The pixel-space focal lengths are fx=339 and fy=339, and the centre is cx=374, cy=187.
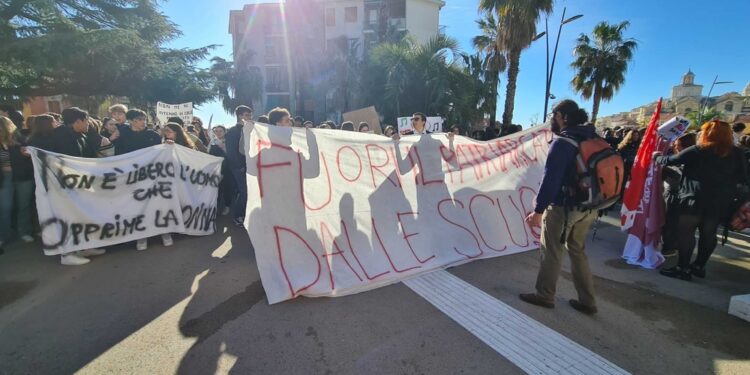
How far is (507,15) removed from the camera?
563 inches

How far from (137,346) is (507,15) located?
53.4ft

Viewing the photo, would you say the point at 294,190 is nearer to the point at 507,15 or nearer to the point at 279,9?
the point at 507,15

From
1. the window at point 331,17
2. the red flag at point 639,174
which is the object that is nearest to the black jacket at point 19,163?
the red flag at point 639,174

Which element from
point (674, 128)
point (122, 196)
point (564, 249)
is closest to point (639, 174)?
point (674, 128)

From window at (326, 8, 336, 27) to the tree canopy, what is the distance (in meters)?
12.3

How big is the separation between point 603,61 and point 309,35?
24.6m

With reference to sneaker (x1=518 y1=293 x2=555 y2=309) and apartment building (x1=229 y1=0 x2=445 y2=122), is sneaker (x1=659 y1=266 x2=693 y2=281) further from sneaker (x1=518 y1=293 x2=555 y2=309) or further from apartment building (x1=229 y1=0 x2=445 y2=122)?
apartment building (x1=229 y1=0 x2=445 y2=122)

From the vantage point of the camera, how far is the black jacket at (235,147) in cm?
533

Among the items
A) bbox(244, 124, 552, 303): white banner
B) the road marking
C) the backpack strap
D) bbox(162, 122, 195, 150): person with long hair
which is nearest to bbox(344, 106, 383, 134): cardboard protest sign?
bbox(162, 122, 195, 150): person with long hair

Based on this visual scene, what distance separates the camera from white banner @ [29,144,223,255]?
12.8 feet

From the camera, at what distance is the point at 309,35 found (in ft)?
107

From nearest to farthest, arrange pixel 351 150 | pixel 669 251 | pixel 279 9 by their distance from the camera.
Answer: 1. pixel 351 150
2. pixel 669 251
3. pixel 279 9

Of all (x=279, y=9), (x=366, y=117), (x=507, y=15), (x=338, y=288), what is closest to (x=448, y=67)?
(x=507, y=15)

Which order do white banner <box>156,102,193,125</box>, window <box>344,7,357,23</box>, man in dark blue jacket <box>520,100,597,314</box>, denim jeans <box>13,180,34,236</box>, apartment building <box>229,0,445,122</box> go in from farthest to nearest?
window <box>344,7,357,23</box>
apartment building <box>229,0,445,122</box>
white banner <box>156,102,193,125</box>
denim jeans <box>13,180,34,236</box>
man in dark blue jacket <box>520,100,597,314</box>
